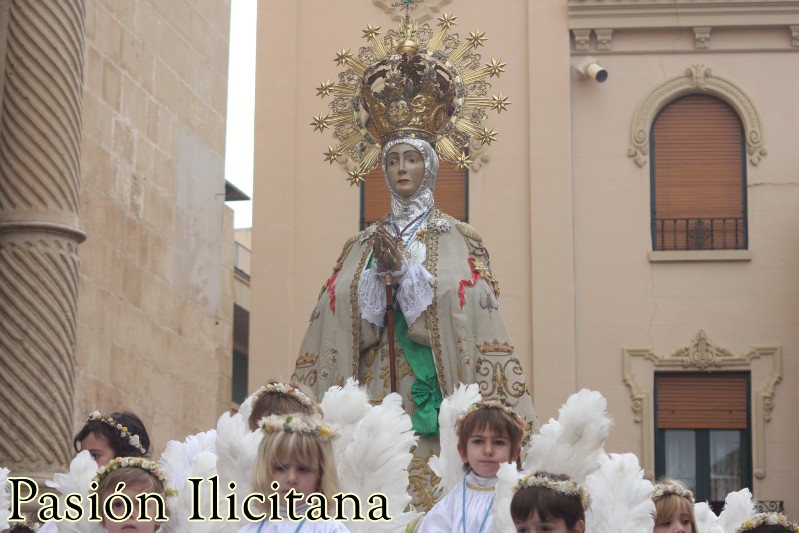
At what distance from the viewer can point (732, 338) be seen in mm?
21141

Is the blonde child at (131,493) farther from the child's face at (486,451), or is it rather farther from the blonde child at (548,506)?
the blonde child at (548,506)

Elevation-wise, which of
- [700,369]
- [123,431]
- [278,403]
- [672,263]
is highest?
[672,263]

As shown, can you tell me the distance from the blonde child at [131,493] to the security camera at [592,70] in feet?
47.2

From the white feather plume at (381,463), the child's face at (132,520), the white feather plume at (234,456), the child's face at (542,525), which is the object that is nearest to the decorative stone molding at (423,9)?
the white feather plume at (381,463)

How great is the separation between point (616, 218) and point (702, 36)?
2330 mm

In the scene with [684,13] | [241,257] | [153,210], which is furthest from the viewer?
[241,257]

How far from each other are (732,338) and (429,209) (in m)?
10.7

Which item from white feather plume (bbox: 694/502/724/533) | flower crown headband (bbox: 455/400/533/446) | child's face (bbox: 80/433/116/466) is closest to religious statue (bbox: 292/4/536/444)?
white feather plume (bbox: 694/502/724/533)

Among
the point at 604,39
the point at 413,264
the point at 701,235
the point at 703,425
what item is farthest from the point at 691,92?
the point at 413,264

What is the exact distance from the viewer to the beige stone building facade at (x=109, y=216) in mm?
13344

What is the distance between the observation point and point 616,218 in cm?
2156

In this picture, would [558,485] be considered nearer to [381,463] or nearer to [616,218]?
[381,463]

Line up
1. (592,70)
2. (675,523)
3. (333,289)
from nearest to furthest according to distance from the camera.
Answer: (675,523)
(333,289)
(592,70)

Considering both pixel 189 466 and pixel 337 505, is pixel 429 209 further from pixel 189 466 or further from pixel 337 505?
pixel 337 505
